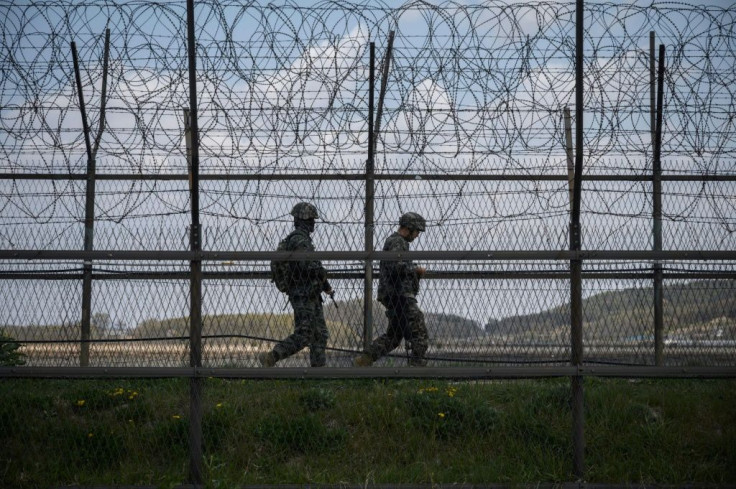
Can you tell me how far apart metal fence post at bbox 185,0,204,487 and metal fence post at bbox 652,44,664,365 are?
12.6ft

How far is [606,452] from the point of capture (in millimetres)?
6336

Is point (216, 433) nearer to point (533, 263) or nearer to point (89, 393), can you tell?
point (89, 393)

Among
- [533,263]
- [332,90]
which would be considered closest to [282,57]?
[332,90]

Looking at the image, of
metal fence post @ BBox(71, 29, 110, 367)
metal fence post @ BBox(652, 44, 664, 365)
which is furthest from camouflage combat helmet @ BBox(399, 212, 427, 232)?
metal fence post @ BBox(71, 29, 110, 367)

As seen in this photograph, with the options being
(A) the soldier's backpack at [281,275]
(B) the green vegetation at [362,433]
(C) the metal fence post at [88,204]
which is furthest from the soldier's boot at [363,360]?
(C) the metal fence post at [88,204]

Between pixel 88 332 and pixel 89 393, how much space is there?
3.07ft

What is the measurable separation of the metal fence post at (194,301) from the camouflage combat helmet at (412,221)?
8.25ft

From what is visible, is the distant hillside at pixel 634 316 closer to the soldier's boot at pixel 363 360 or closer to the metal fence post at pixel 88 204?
the soldier's boot at pixel 363 360

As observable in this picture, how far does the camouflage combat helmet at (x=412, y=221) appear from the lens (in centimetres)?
802

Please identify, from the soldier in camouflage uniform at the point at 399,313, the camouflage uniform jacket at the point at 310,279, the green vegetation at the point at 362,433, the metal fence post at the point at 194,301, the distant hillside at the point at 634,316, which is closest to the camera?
the metal fence post at the point at 194,301

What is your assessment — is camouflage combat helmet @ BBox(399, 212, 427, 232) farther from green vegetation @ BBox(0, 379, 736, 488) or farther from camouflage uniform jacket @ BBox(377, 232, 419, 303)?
green vegetation @ BBox(0, 379, 736, 488)

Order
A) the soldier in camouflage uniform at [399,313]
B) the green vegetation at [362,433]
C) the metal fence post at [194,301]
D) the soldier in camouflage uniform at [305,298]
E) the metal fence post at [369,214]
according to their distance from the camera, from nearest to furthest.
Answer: the metal fence post at [194,301], the green vegetation at [362,433], the soldier in camouflage uniform at [399,313], the soldier in camouflage uniform at [305,298], the metal fence post at [369,214]

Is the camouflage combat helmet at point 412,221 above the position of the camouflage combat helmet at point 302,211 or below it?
below

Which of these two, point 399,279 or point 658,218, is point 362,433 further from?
point 658,218
